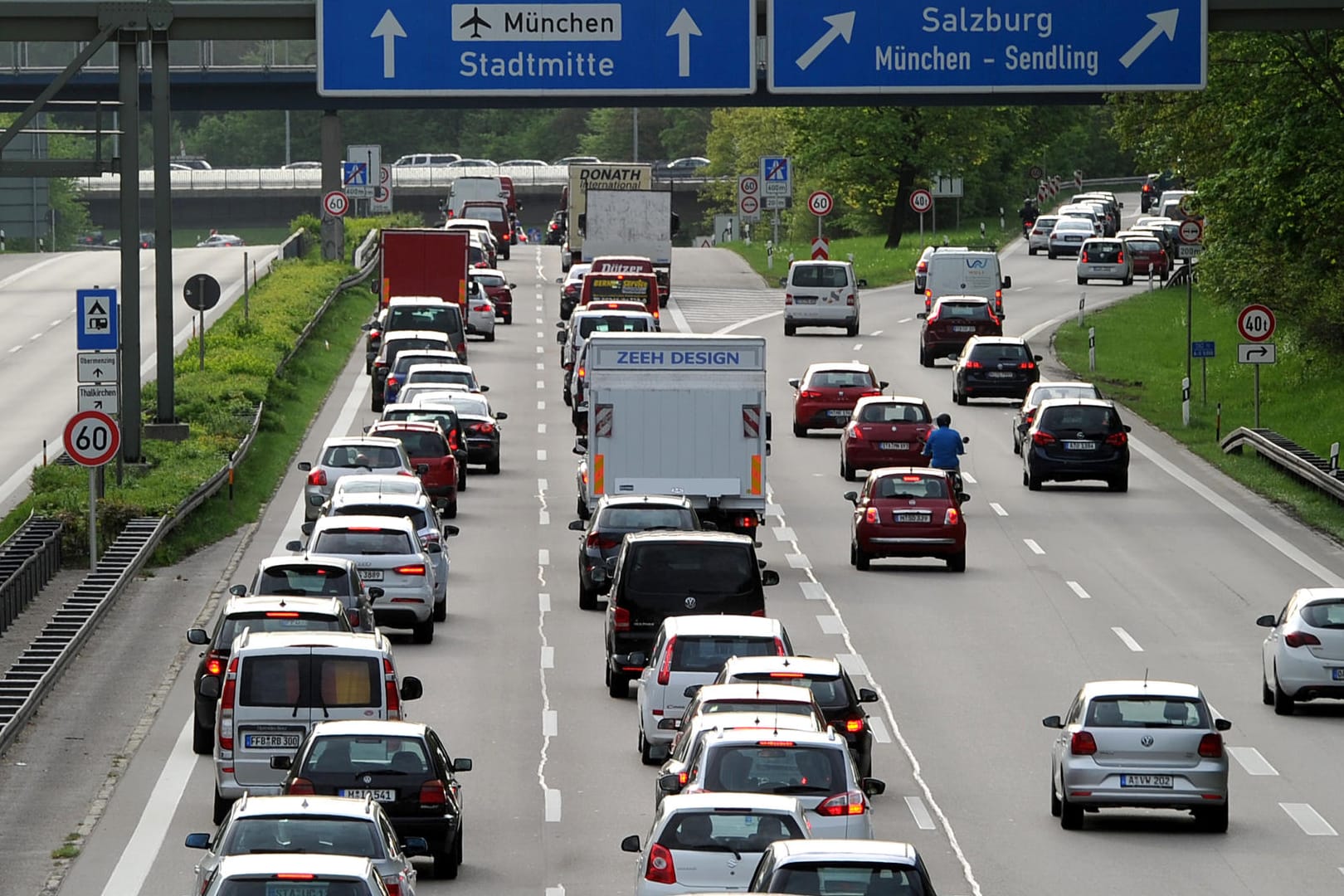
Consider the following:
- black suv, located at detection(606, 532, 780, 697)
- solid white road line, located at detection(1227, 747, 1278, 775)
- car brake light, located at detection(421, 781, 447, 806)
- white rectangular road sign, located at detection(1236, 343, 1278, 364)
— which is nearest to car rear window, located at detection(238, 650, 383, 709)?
car brake light, located at detection(421, 781, 447, 806)

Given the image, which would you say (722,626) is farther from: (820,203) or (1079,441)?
(820,203)

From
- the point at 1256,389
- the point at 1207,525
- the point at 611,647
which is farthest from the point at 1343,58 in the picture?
the point at 611,647

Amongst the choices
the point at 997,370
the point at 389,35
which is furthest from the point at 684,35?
the point at 997,370

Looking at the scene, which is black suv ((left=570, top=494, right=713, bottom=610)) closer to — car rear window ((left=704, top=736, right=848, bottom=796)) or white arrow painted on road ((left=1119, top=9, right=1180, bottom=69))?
white arrow painted on road ((left=1119, top=9, right=1180, bottom=69))

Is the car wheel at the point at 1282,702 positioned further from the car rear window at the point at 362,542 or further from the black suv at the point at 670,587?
the car rear window at the point at 362,542

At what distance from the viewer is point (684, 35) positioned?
3709cm

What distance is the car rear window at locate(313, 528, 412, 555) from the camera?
30344 millimetres

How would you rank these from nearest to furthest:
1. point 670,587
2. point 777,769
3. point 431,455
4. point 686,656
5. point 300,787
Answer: point 777,769
point 300,787
point 686,656
point 670,587
point 431,455

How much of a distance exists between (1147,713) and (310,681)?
6.63 meters

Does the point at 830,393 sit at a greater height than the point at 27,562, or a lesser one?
greater

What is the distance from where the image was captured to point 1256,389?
47875 mm

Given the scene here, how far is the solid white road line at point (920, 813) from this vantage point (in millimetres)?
21594

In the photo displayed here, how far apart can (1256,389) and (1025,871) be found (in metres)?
29.2

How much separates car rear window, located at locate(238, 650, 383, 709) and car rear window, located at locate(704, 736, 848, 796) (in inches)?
151
